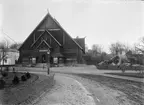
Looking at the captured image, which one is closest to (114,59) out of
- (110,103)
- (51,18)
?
(51,18)

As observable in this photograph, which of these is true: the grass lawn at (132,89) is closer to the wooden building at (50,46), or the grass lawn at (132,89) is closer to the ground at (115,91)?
the ground at (115,91)

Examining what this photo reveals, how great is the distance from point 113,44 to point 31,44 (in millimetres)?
65976

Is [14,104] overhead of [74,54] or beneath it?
beneath

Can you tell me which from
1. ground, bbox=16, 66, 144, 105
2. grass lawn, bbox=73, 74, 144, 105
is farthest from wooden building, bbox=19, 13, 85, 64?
grass lawn, bbox=73, 74, 144, 105

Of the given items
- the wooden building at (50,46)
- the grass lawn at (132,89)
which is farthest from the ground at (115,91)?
the wooden building at (50,46)

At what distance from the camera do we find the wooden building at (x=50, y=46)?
1512 inches

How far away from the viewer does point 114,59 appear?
50.1m

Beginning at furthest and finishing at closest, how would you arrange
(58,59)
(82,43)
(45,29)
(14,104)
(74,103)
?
(82,43)
(45,29)
(58,59)
(74,103)
(14,104)

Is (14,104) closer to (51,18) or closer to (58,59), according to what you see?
(58,59)

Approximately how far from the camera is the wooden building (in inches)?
1512

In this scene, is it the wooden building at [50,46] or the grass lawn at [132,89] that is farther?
the wooden building at [50,46]

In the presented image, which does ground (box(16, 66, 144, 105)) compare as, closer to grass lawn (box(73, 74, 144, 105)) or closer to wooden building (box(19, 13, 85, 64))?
grass lawn (box(73, 74, 144, 105))

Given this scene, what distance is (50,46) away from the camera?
38.7 meters

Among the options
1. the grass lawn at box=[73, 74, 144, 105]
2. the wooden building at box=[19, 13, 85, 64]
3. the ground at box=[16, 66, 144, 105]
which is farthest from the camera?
the wooden building at box=[19, 13, 85, 64]
